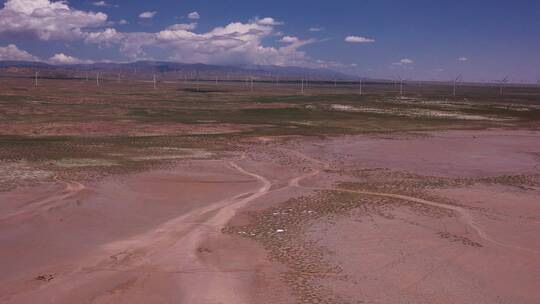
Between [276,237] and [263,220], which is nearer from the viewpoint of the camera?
[276,237]

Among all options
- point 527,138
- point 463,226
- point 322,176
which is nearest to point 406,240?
point 463,226

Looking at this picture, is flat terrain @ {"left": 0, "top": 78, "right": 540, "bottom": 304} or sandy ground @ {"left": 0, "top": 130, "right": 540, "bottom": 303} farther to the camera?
flat terrain @ {"left": 0, "top": 78, "right": 540, "bottom": 304}

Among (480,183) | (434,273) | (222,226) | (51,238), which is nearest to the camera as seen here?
(434,273)

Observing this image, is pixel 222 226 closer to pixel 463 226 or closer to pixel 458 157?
pixel 463 226

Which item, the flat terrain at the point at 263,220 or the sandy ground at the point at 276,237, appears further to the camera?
the flat terrain at the point at 263,220
